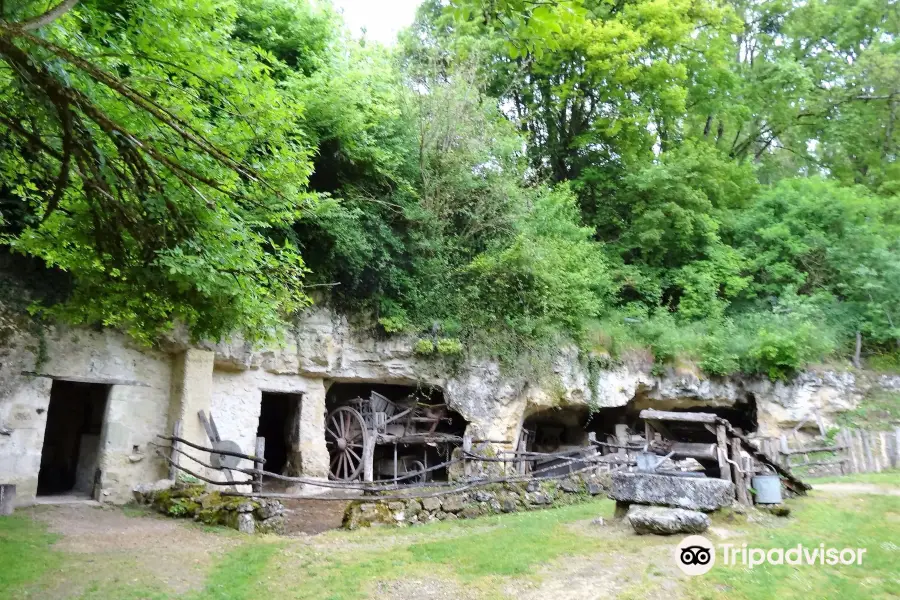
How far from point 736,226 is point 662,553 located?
51.2 feet

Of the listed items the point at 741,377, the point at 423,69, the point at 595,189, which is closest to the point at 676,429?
the point at 741,377

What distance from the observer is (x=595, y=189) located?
19.8 meters

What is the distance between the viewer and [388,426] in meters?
13.9

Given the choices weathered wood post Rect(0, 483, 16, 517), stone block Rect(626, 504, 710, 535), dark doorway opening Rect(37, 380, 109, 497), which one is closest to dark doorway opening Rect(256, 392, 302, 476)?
dark doorway opening Rect(37, 380, 109, 497)

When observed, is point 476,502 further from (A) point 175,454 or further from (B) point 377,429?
(A) point 175,454

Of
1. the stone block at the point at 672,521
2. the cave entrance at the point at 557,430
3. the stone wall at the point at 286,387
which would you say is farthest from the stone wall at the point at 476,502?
the cave entrance at the point at 557,430

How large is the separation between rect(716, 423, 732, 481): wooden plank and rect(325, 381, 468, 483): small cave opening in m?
6.04

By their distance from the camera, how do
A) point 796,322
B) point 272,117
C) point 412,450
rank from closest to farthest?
point 272,117 < point 412,450 < point 796,322

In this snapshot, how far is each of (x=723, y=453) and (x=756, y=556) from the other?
2841mm

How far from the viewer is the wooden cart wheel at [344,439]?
1356 centimetres

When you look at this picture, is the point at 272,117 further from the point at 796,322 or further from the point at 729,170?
the point at 729,170

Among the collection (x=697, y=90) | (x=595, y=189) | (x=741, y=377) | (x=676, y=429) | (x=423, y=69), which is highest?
(x=697, y=90)

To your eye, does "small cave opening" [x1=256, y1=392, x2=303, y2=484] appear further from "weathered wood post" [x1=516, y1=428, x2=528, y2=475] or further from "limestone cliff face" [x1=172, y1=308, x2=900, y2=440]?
"weathered wood post" [x1=516, y1=428, x2=528, y2=475]

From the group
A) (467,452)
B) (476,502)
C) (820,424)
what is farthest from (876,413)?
(476,502)
